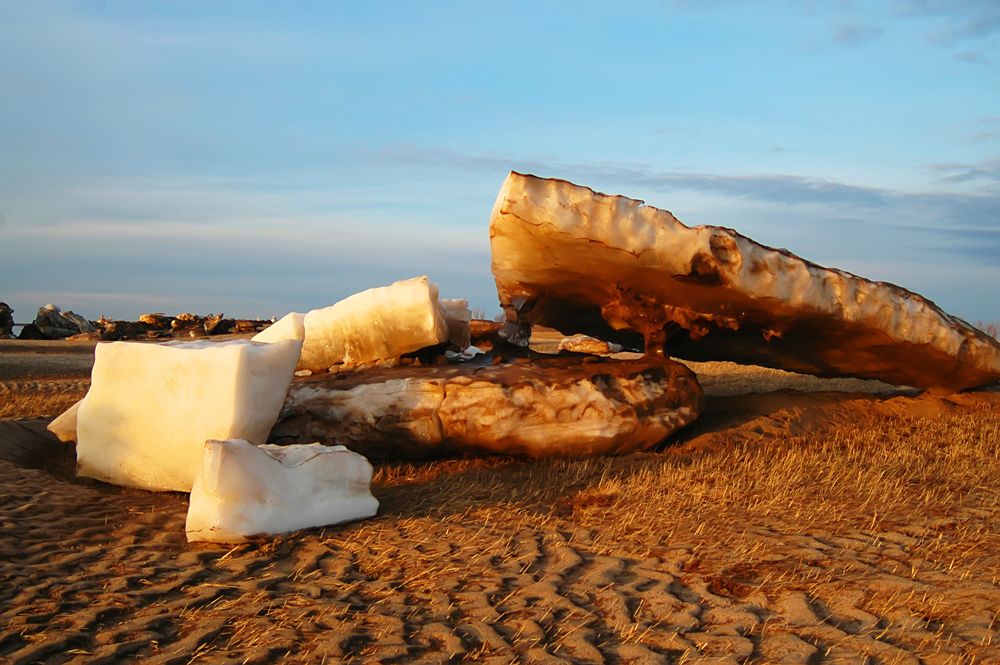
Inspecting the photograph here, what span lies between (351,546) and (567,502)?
1482 millimetres

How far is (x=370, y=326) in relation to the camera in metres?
6.59

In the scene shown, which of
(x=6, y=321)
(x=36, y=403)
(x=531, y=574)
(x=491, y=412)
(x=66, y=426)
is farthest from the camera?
(x=6, y=321)

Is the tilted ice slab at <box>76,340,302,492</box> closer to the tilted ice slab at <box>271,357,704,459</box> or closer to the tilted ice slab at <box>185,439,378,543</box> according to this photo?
the tilted ice slab at <box>185,439,378,543</box>

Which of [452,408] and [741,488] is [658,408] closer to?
[741,488]

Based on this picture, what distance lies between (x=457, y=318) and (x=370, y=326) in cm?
86

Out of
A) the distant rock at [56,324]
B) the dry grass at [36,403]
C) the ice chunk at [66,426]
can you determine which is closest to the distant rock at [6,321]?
the distant rock at [56,324]

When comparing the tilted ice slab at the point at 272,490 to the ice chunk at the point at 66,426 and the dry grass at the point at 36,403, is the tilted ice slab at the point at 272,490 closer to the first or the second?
the ice chunk at the point at 66,426

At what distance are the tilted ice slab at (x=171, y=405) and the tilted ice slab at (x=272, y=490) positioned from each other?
51 cm

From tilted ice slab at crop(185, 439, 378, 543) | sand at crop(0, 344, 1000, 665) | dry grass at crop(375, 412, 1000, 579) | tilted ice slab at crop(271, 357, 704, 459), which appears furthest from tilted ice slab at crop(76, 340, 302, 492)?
dry grass at crop(375, 412, 1000, 579)

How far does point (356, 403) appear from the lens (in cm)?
596

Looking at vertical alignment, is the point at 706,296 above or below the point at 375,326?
above

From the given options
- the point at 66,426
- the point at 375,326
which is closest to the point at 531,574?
the point at 375,326

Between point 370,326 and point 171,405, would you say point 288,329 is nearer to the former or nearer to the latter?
point 370,326

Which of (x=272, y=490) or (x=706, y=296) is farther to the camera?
(x=706, y=296)
